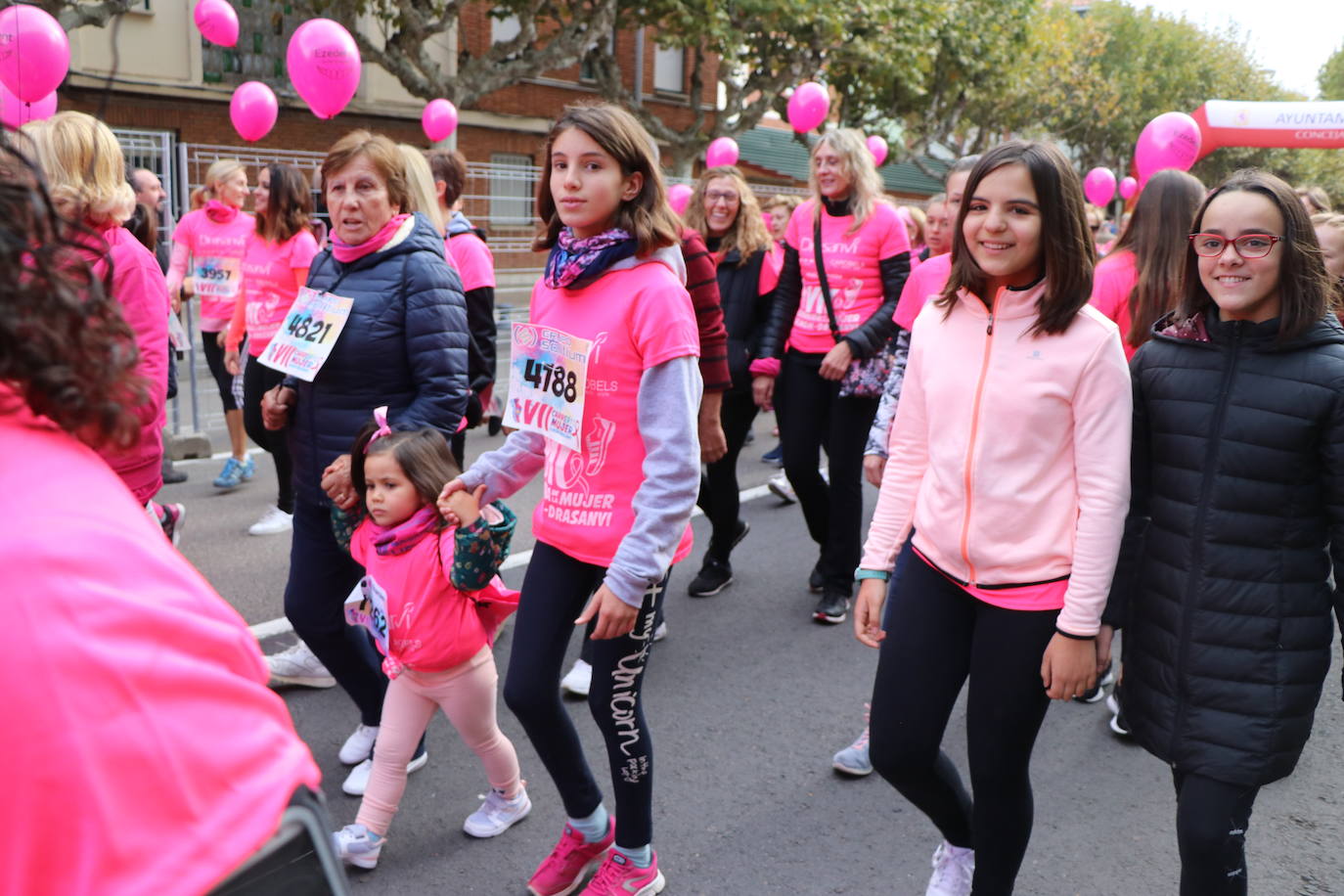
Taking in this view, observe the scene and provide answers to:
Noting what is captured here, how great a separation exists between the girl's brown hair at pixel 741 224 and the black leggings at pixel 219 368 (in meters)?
3.40

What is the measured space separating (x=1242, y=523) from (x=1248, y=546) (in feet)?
0.16

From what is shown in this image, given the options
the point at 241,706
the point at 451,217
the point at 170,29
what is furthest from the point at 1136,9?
the point at 241,706

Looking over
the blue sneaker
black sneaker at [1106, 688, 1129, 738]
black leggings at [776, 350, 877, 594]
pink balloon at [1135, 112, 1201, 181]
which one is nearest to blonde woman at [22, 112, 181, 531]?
black leggings at [776, 350, 877, 594]

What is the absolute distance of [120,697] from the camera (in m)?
0.88

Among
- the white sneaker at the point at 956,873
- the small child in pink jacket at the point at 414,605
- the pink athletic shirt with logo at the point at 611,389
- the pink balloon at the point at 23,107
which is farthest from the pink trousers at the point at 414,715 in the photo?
the pink balloon at the point at 23,107

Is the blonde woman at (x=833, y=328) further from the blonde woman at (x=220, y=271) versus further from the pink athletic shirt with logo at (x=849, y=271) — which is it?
the blonde woman at (x=220, y=271)

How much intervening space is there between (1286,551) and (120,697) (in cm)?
222

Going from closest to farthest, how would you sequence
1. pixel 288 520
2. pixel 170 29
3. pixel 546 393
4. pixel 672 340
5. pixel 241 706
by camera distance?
pixel 241 706
pixel 672 340
pixel 546 393
pixel 288 520
pixel 170 29

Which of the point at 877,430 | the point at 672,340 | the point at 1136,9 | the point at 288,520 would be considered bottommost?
the point at 288,520

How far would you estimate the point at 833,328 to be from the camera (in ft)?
17.1

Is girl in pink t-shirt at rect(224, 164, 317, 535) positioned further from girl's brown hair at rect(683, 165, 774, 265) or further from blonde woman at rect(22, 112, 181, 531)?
A: girl's brown hair at rect(683, 165, 774, 265)

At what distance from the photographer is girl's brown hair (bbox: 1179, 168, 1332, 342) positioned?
7.64 feet

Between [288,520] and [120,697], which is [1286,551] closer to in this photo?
[120,697]

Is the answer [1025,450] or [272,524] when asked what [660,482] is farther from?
[272,524]
